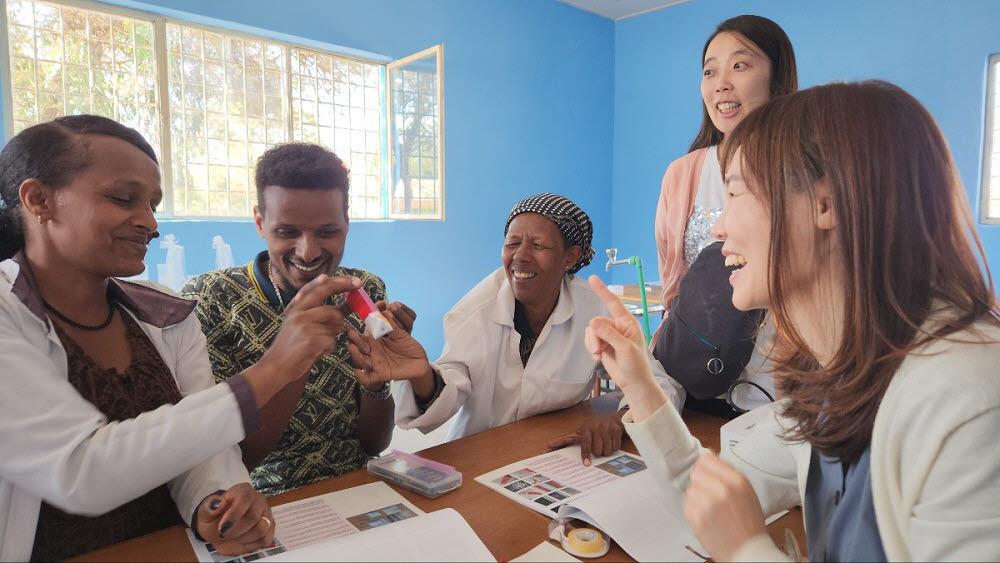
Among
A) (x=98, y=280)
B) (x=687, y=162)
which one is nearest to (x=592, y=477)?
(x=98, y=280)

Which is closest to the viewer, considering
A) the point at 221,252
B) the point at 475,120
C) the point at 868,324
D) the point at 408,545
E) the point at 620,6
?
the point at 868,324

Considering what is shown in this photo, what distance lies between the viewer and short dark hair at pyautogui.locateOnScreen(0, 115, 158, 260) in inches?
44.8

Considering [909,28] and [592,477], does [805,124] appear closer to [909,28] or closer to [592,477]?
[592,477]

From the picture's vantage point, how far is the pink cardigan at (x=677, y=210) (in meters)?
2.08

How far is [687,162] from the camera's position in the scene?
6.98ft

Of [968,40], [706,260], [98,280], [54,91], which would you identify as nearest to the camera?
[98,280]

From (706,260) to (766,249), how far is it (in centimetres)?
62

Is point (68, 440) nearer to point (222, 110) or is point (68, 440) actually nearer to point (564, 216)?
point (564, 216)

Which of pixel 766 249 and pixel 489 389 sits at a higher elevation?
pixel 766 249

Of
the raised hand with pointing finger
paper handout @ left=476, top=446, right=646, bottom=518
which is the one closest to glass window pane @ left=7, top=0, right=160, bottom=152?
paper handout @ left=476, top=446, right=646, bottom=518

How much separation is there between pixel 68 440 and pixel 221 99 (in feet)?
11.9

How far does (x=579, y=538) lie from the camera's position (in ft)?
3.28

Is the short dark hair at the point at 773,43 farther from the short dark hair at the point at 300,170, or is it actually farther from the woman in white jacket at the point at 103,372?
the woman in white jacket at the point at 103,372

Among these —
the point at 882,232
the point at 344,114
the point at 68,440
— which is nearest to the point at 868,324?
the point at 882,232
